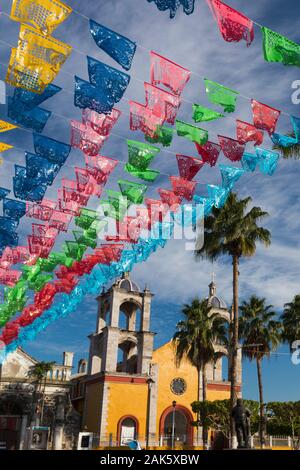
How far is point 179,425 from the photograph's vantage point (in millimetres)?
48031

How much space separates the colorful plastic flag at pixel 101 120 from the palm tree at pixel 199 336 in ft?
92.6

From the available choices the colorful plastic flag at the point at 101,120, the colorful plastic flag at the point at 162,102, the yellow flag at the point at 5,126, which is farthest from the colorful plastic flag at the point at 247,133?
the yellow flag at the point at 5,126

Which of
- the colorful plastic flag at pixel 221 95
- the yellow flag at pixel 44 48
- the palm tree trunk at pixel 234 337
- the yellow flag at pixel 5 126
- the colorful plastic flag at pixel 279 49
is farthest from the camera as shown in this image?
the palm tree trunk at pixel 234 337

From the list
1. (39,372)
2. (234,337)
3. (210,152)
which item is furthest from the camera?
(39,372)

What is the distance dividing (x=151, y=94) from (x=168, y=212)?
595 centimetres

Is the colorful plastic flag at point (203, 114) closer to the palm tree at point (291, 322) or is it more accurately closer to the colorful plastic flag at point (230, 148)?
the colorful plastic flag at point (230, 148)

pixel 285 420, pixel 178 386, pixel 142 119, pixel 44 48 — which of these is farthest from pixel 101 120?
pixel 178 386

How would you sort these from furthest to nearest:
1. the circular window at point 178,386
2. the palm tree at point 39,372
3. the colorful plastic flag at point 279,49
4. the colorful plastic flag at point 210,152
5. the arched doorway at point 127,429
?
the palm tree at point 39,372 < the circular window at point 178,386 < the arched doorway at point 127,429 < the colorful plastic flag at point 210,152 < the colorful plastic flag at point 279,49

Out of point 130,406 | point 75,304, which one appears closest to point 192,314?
point 130,406

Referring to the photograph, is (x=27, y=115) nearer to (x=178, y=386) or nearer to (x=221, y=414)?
(x=221, y=414)

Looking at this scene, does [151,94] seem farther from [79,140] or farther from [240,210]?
[240,210]

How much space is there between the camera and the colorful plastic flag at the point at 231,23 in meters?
11.0

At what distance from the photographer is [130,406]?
43375 millimetres

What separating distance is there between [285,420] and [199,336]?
29.8ft
